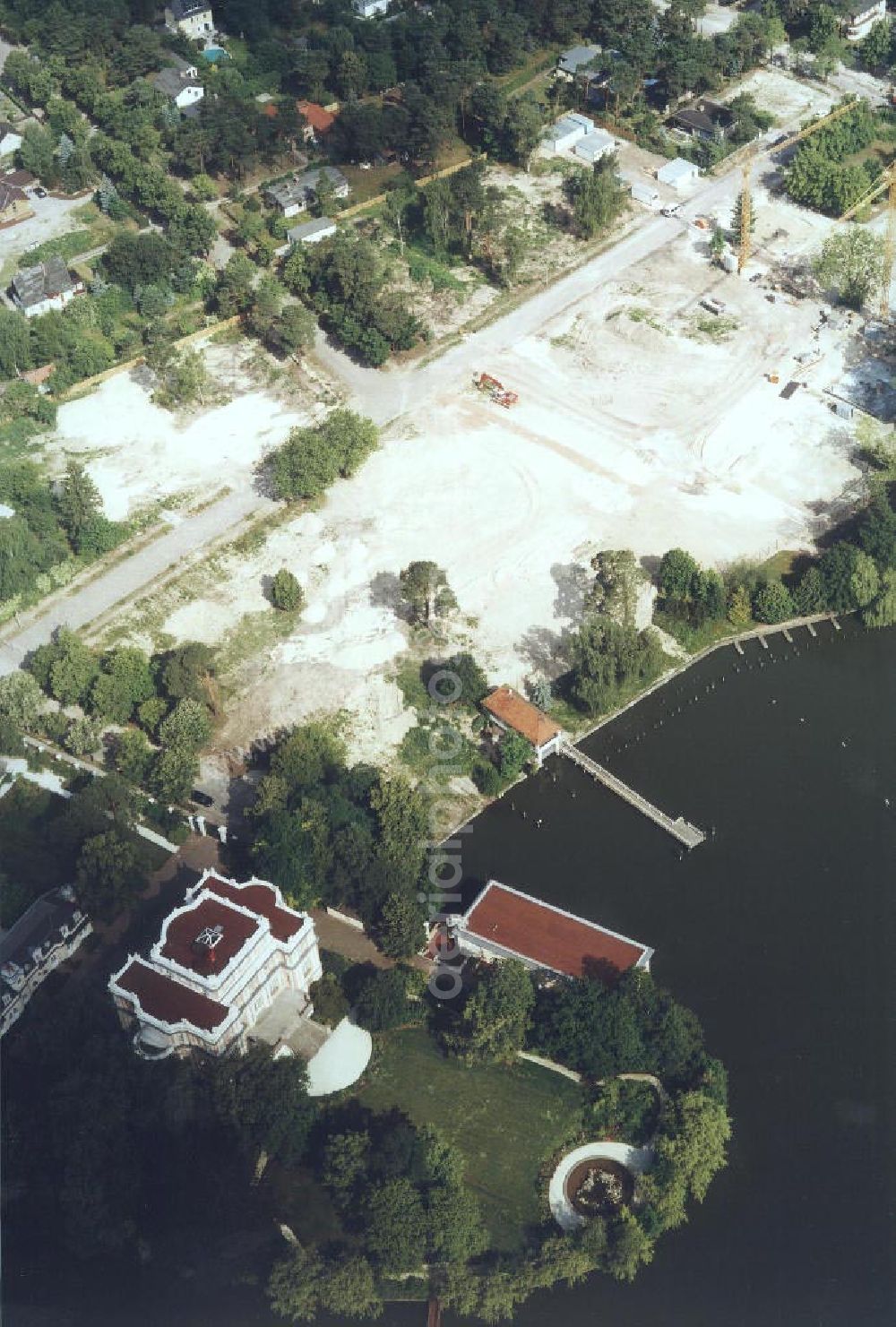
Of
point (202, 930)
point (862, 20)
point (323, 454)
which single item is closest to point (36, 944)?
point (202, 930)

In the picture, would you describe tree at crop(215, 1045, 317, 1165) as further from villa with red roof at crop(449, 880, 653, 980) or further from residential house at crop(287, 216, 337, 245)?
residential house at crop(287, 216, 337, 245)

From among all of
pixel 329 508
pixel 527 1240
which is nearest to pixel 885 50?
pixel 329 508

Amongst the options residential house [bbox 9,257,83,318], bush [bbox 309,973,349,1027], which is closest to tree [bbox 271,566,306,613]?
bush [bbox 309,973,349,1027]

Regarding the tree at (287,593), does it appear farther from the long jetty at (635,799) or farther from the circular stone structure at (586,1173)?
the circular stone structure at (586,1173)

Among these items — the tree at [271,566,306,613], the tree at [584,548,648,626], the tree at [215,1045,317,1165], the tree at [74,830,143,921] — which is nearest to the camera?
A: the tree at [215,1045,317,1165]

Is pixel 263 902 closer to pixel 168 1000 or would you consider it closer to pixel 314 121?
pixel 168 1000
